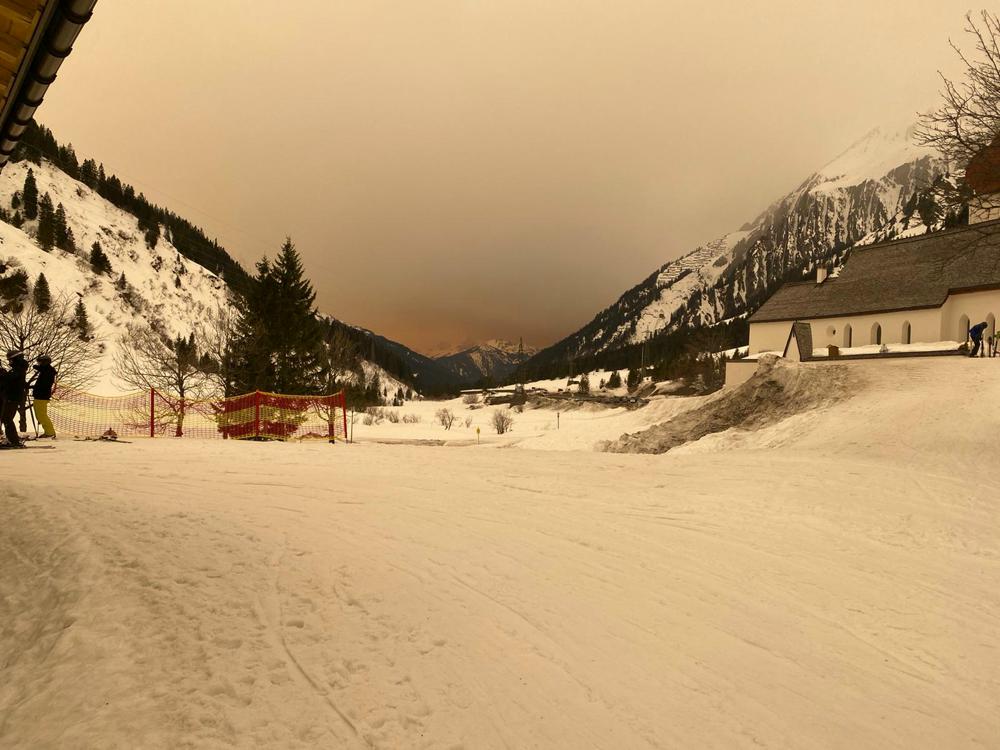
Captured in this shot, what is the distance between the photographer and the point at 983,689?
3414 mm

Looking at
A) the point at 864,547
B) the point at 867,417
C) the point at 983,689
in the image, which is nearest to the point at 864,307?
the point at 867,417

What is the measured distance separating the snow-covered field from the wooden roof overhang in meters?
4.40

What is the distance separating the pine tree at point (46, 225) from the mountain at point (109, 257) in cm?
87

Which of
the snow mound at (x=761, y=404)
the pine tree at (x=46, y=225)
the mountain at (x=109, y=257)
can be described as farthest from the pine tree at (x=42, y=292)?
the snow mound at (x=761, y=404)

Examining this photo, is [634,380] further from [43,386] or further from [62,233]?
[62,233]

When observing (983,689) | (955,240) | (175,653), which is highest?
(955,240)

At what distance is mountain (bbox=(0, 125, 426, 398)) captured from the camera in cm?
7469

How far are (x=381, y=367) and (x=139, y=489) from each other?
14175 centimetres

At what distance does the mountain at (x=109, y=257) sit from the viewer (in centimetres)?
7469

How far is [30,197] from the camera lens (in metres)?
92.4

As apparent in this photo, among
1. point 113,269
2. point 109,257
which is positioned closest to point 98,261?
point 113,269

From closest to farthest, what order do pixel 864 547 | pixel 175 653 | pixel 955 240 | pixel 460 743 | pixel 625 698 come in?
pixel 460 743 → pixel 625 698 → pixel 175 653 → pixel 864 547 → pixel 955 240

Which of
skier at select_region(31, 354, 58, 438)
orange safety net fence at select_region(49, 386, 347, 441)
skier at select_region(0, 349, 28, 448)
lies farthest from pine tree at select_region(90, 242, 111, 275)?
skier at select_region(0, 349, 28, 448)

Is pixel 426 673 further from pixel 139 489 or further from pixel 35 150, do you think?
pixel 35 150
